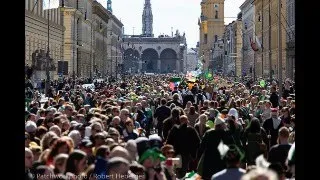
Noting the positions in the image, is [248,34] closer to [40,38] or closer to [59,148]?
[40,38]

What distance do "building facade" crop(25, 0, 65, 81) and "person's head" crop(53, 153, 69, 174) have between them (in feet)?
143

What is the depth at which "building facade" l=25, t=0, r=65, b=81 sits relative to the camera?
2422 inches

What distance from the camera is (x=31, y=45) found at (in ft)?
219

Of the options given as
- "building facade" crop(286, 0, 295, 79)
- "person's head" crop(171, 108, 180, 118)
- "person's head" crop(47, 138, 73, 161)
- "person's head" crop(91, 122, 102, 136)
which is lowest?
"person's head" crop(47, 138, 73, 161)

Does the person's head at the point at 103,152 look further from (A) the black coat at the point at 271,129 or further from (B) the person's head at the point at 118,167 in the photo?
(A) the black coat at the point at 271,129

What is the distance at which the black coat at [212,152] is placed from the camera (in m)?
13.2

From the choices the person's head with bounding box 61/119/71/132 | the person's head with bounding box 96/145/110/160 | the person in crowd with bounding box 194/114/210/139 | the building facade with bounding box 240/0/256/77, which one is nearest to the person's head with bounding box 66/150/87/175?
the person's head with bounding box 96/145/110/160

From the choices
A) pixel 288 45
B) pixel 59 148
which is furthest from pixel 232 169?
pixel 288 45

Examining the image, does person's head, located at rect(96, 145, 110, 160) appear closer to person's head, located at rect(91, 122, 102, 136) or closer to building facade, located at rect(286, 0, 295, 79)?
person's head, located at rect(91, 122, 102, 136)

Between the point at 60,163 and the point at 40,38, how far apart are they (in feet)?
211

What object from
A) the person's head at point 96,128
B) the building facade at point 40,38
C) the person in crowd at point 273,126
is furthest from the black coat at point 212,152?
the building facade at point 40,38
